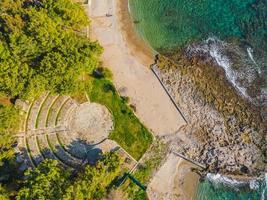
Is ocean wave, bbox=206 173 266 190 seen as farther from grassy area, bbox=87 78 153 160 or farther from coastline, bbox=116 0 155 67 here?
coastline, bbox=116 0 155 67

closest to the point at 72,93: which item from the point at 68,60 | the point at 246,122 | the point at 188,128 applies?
the point at 68,60

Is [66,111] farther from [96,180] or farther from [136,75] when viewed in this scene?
[96,180]

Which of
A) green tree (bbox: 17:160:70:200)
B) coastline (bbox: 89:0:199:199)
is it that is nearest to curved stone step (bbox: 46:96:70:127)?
green tree (bbox: 17:160:70:200)

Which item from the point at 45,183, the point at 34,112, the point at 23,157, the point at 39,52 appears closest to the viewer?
the point at 45,183

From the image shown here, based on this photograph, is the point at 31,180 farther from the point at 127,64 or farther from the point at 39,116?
the point at 127,64

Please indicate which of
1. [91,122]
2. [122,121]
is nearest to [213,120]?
[122,121]

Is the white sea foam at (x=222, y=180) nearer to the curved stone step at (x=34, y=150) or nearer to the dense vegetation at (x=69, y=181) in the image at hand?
the dense vegetation at (x=69, y=181)
